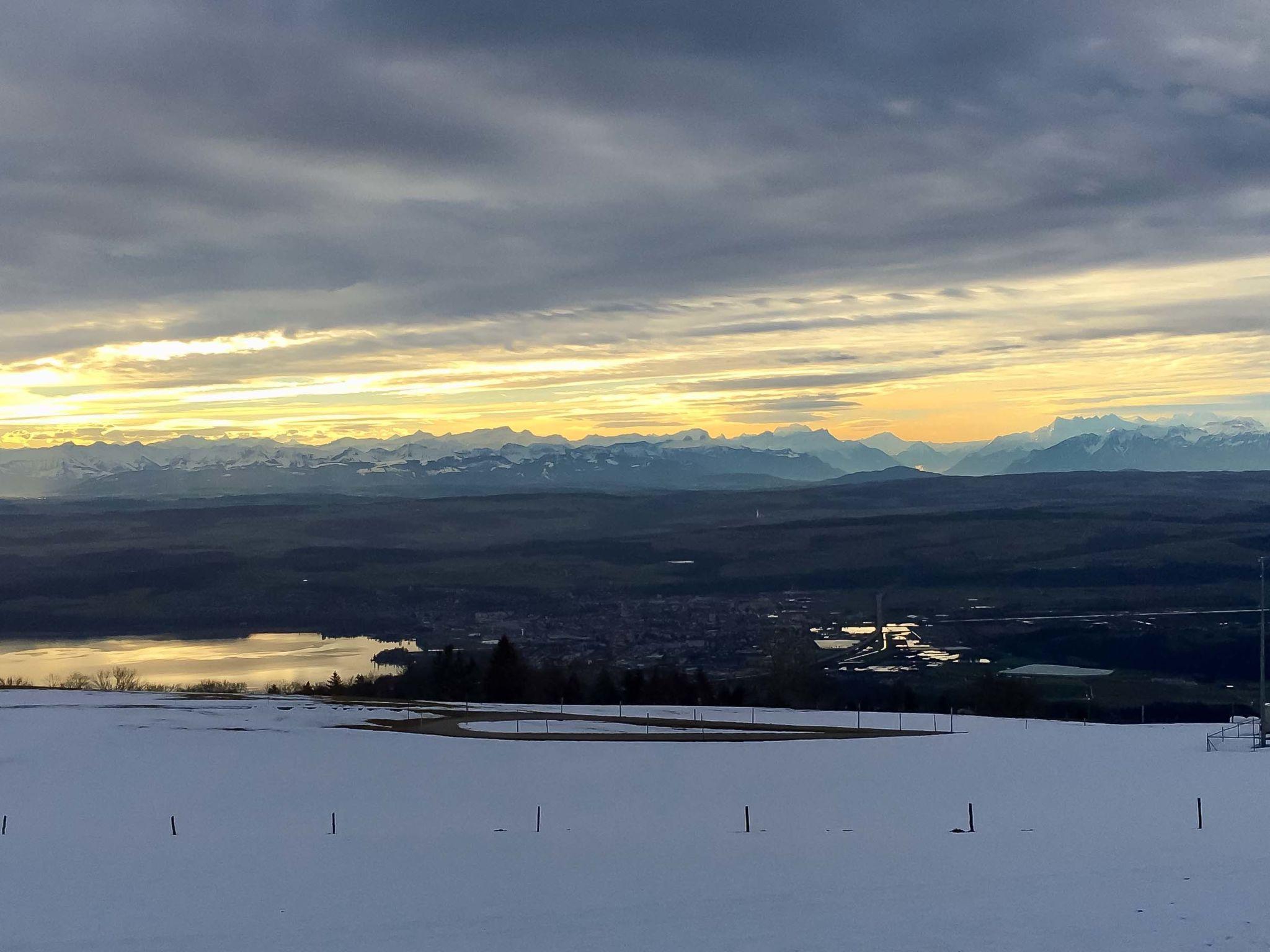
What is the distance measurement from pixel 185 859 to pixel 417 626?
10660cm

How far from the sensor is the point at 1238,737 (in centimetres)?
3647

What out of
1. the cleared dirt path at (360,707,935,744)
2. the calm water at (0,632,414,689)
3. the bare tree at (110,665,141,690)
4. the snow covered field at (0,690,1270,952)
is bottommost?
the calm water at (0,632,414,689)

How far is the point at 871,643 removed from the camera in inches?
4208

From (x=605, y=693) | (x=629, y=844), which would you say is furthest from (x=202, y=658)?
(x=629, y=844)

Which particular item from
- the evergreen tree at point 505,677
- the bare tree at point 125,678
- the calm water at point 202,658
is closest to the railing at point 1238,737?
the evergreen tree at point 505,677

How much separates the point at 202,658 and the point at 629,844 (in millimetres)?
83319

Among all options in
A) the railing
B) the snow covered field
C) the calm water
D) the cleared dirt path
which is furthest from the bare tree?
the railing

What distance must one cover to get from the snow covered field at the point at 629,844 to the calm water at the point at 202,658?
1725 inches

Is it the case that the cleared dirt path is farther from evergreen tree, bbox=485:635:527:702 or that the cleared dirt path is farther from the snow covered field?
evergreen tree, bbox=485:635:527:702

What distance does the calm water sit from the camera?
8419 cm

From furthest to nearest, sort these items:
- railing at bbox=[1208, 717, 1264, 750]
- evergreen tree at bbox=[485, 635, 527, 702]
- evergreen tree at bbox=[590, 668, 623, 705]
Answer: evergreen tree at bbox=[485, 635, 527, 702] → evergreen tree at bbox=[590, 668, 623, 705] → railing at bbox=[1208, 717, 1264, 750]

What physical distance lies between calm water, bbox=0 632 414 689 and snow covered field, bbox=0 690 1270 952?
144 feet

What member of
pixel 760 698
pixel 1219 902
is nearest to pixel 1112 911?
pixel 1219 902

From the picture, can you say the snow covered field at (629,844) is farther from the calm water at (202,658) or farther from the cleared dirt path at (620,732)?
the calm water at (202,658)
